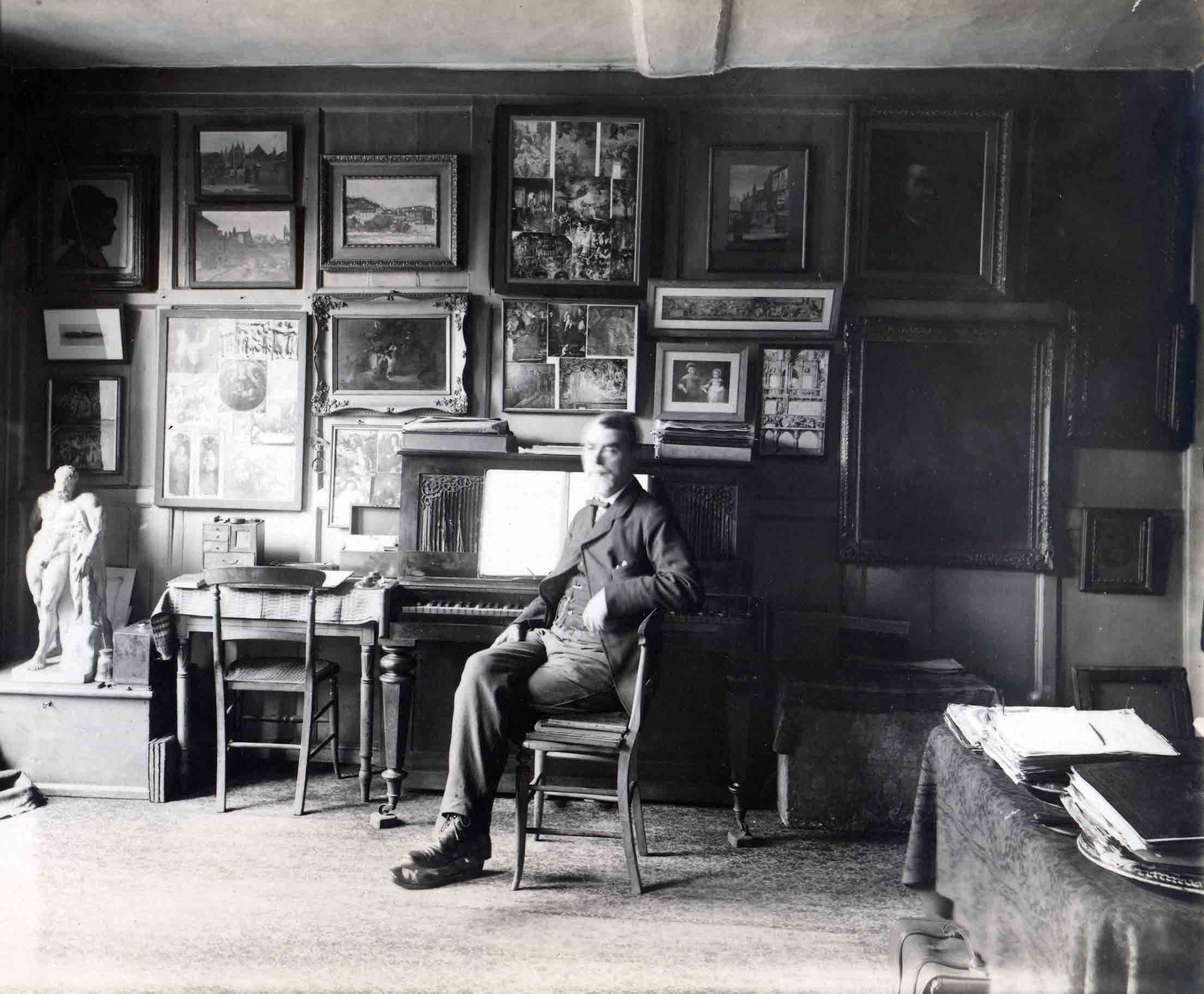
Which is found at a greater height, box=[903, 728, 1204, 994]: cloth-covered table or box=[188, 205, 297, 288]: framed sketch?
box=[188, 205, 297, 288]: framed sketch

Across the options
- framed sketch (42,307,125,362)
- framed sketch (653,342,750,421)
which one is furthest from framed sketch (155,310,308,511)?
framed sketch (653,342,750,421)

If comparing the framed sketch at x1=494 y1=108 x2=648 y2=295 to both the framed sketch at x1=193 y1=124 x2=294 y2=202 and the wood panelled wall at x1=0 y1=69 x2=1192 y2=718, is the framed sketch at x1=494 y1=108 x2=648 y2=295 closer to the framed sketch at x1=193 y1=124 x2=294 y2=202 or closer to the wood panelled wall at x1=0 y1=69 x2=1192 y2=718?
the wood panelled wall at x1=0 y1=69 x2=1192 y2=718

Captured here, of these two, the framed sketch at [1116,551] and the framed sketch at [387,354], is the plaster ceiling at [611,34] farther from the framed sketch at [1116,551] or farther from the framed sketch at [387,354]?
the framed sketch at [1116,551]

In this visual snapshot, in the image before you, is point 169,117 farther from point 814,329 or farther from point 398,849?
point 398,849

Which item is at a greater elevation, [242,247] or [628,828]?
[242,247]

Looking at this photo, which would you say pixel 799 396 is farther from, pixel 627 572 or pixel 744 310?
pixel 627 572

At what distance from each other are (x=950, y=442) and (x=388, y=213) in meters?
3.04

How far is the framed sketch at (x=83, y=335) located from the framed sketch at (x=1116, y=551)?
4.98 metres

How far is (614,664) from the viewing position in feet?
10.6

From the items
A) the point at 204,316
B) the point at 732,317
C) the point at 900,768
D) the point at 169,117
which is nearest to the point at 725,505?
the point at 732,317

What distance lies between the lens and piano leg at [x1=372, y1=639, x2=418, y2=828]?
378 centimetres

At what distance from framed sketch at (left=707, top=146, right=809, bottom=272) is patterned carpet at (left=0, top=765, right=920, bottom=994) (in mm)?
2668

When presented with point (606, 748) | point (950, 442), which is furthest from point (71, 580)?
point (950, 442)

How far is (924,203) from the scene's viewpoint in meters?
4.40
